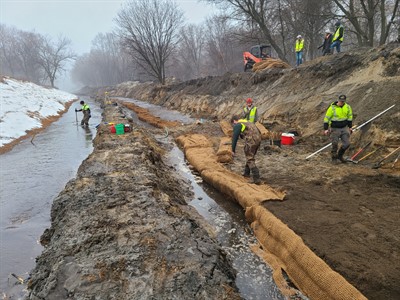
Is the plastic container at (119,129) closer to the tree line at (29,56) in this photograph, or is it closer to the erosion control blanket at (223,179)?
the erosion control blanket at (223,179)

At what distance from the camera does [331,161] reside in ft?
24.6

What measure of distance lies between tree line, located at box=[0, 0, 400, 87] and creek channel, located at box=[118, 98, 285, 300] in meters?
12.5

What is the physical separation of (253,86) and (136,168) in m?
11.5

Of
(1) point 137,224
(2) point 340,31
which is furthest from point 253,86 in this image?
(1) point 137,224

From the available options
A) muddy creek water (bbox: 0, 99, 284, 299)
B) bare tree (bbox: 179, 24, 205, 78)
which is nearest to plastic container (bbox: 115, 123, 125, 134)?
muddy creek water (bbox: 0, 99, 284, 299)

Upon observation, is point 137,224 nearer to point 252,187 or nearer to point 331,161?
point 252,187

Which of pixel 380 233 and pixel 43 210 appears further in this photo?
pixel 43 210

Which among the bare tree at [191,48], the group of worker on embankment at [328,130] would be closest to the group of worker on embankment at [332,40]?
the group of worker on embankment at [328,130]

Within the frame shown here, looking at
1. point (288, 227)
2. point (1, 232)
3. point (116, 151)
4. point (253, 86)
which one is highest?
point (253, 86)

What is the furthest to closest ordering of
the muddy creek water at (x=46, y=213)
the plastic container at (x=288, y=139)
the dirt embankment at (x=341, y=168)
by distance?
Result: the plastic container at (x=288, y=139) → the muddy creek water at (x=46, y=213) → the dirt embankment at (x=341, y=168)

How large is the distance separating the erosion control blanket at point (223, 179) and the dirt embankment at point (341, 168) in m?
0.37

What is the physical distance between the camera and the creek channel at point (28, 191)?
4.64 metres

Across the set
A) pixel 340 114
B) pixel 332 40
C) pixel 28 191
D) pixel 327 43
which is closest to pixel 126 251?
pixel 28 191

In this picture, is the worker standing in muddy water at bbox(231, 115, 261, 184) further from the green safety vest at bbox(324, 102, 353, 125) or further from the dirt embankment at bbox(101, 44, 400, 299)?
the green safety vest at bbox(324, 102, 353, 125)
